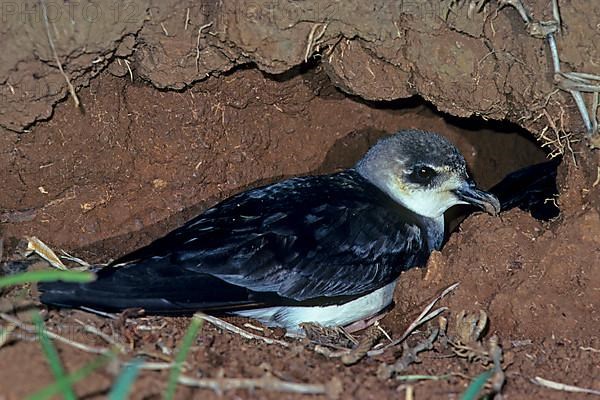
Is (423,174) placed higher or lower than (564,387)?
higher

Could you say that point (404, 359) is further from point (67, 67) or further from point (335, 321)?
point (67, 67)

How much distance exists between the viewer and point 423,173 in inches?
198

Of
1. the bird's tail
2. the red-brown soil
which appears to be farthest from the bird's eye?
the bird's tail

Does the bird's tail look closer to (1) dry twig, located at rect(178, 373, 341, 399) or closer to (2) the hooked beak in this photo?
(1) dry twig, located at rect(178, 373, 341, 399)

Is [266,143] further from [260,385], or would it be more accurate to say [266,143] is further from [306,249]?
[260,385]

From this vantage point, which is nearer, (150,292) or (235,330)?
(150,292)

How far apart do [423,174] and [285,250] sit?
112 cm

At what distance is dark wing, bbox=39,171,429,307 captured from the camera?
416cm

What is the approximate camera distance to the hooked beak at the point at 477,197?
4773 millimetres

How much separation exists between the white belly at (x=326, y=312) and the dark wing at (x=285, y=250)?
101 millimetres

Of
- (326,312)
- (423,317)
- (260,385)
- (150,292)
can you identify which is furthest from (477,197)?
(260,385)

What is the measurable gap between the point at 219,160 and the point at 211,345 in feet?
6.89

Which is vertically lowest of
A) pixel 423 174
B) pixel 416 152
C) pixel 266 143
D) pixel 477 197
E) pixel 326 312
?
pixel 326 312

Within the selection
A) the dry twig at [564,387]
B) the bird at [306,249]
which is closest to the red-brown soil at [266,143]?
the dry twig at [564,387]
